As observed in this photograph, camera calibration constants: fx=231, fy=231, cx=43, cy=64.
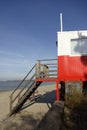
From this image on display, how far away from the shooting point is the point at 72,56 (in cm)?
1406

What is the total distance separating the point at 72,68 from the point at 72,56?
73 centimetres

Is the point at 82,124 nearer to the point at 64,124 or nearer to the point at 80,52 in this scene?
the point at 64,124

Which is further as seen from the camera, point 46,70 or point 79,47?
point 46,70

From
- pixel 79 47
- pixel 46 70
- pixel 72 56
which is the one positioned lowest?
pixel 46 70

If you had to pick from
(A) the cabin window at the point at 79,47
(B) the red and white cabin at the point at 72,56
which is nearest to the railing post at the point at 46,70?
(B) the red and white cabin at the point at 72,56

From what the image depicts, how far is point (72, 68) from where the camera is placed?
14094 millimetres

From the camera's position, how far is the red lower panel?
549 inches

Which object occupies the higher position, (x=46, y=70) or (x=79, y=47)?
(x=79, y=47)

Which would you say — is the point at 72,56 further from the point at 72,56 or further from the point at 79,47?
the point at 79,47

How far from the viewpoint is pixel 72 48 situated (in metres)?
14.1

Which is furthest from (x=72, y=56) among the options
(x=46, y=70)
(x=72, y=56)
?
(x=46, y=70)

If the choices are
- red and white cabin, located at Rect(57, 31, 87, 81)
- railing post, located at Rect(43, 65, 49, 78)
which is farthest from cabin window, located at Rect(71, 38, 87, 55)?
railing post, located at Rect(43, 65, 49, 78)

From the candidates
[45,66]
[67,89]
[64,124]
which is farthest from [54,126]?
[45,66]

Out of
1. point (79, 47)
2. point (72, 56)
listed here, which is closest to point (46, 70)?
point (72, 56)
